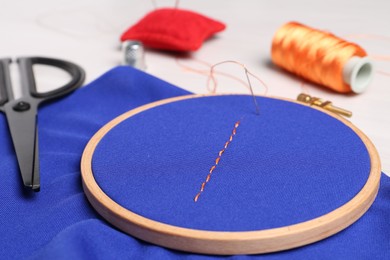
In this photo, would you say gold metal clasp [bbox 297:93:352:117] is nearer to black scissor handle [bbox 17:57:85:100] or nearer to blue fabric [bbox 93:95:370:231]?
blue fabric [bbox 93:95:370:231]

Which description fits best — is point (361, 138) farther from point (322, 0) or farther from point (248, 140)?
point (322, 0)

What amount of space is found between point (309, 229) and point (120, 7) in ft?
3.42

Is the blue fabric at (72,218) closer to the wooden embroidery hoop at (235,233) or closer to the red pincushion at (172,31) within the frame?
the wooden embroidery hoop at (235,233)

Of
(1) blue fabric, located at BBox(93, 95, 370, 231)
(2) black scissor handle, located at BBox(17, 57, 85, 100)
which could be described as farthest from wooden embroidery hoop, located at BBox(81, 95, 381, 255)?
(2) black scissor handle, located at BBox(17, 57, 85, 100)

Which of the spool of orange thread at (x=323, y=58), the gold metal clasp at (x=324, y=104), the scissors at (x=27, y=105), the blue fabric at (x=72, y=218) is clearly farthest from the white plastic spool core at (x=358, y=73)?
the scissors at (x=27, y=105)

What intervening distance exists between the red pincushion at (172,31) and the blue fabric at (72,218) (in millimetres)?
306

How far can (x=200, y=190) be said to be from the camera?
629 mm

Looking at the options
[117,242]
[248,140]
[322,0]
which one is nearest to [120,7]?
[322,0]

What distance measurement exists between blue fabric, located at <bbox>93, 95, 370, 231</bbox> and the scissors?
0.08 metres

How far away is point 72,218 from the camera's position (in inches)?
25.5

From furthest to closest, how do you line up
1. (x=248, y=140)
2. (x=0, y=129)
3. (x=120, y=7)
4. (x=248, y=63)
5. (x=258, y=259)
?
1. (x=120, y=7)
2. (x=248, y=63)
3. (x=0, y=129)
4. (x=248, y=140)
5. (x=258, y=259)

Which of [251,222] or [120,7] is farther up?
[251,222]

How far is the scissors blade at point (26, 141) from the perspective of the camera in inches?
26.9

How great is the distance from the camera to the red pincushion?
1145mm
